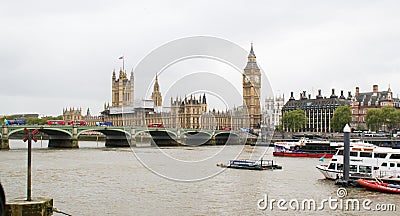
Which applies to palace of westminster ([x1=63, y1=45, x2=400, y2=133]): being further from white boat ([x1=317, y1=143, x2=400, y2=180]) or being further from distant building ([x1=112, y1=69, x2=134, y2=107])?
white boat ([x1=317, y1=143, x2=400, y2=180])

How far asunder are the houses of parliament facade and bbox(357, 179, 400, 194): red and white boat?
5802 millimetres

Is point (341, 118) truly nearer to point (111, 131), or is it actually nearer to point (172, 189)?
point (111, 131)

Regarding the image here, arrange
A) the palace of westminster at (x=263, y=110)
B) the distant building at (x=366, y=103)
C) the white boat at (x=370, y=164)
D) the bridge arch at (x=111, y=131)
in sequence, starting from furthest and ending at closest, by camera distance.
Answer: the distant building at (x=366, y=103) → the palace of westminster at (x=263, y=110) → the bridge arch at (x=111, y=131) → the white boat at (x=370, y=164)

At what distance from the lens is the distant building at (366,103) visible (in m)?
78.8

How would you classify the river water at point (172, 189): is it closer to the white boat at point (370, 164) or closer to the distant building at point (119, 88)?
the white boat at point (370, 164)

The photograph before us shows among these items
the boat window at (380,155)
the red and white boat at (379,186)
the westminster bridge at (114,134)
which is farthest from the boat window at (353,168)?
the westminster bridge at (114,134)

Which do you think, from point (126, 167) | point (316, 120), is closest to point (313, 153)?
point (126, 167)

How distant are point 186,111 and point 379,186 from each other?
3083cm

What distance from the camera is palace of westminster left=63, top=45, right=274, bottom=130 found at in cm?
4078

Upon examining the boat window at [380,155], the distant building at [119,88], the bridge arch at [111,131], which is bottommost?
the boat window at [380,155]

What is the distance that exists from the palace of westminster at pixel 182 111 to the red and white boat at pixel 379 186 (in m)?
5.80

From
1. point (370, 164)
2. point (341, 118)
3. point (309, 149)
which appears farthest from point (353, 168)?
point (341, 118)

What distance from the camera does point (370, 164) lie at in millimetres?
23391

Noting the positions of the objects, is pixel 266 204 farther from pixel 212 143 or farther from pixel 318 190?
pixel 212 143
